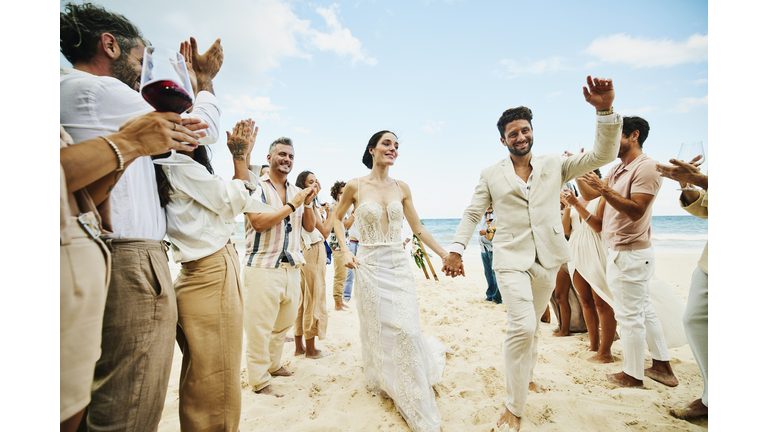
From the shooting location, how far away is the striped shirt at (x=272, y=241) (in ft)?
10.9

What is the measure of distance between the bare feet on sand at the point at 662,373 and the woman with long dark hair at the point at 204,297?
3.93 metres

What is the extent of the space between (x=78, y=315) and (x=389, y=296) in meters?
2.41

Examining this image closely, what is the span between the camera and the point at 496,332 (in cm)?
493

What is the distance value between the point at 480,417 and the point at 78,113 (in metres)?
3.26

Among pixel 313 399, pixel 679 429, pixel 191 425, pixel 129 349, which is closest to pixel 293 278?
pixel 313 399

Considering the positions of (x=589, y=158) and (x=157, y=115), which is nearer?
(x=157, y=115)

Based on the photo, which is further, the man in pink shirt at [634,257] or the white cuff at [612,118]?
the man in pink shirt at [634,257]

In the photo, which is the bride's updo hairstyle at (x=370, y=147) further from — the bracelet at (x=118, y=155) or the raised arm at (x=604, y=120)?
the bracelet at (x=118, y=155)

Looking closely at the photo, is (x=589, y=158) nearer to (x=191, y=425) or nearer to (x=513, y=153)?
(x=513, y=153)

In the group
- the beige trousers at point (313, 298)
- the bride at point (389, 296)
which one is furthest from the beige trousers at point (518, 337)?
the beige trousers at point (313, 298)

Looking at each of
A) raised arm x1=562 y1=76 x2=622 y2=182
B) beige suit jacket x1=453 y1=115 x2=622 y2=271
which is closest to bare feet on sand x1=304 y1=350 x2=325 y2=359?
beige suit jacket x1=453 y1=115 x2=622 y2=271

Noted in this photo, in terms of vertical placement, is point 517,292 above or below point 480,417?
above

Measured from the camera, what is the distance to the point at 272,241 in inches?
133

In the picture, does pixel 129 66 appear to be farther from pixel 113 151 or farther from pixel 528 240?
pixel 528 240
